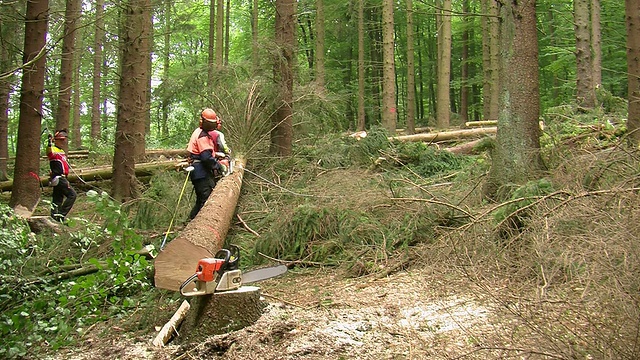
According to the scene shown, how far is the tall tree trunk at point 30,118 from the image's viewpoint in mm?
8859

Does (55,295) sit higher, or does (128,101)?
(128,101)

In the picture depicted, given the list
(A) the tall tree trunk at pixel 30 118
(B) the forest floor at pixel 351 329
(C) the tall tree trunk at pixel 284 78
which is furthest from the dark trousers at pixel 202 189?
(A) the tall tree trunk at pixel 30 118

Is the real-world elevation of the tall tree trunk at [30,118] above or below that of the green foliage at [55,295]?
above

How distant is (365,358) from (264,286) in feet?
7.74

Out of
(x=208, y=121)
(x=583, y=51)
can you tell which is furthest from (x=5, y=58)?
(x=583, y=51)

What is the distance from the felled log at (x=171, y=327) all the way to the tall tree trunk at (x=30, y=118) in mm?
5812

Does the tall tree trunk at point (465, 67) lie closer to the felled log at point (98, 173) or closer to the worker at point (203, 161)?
the felled log at point (98, 173)

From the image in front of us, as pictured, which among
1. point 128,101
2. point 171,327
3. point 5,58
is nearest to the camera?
point 171,327

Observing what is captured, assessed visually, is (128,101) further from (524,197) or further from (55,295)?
(524,197)

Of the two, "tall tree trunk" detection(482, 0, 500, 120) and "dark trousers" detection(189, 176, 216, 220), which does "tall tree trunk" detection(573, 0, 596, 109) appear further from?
"dark trousers" detection(189, 176, 216, 220)

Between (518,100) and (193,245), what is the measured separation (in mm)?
4440

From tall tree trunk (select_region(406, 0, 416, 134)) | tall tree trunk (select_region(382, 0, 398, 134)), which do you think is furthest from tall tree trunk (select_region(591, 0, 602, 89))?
tall tree trunk (select_region(406, 0, 416, 134))

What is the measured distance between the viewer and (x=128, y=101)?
31.2 feet

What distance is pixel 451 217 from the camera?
239 inches
